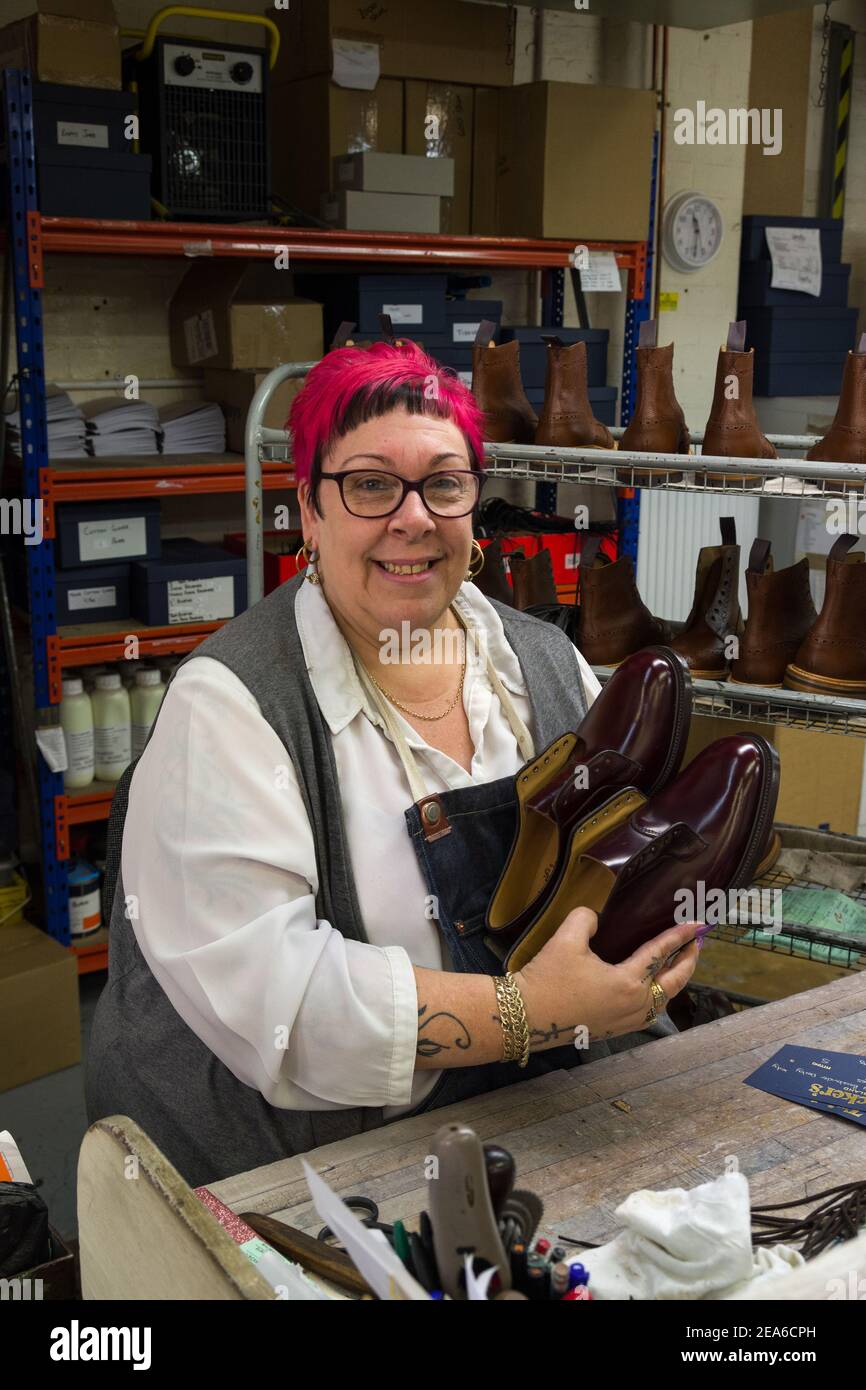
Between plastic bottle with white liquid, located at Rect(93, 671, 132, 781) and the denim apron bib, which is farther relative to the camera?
plastic bottle with white liquid, located at Rect(93, 671, 132, 781)

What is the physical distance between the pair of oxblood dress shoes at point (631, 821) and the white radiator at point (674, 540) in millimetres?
3114

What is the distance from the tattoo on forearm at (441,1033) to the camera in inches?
50.5

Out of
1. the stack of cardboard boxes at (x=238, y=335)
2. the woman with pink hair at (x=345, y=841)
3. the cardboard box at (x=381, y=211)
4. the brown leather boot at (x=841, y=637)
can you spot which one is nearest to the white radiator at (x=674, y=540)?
the cardboard box at (x=381, y=211)

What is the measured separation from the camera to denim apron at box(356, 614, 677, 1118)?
Result: 4.76 ft

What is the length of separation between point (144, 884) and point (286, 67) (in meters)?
2.97

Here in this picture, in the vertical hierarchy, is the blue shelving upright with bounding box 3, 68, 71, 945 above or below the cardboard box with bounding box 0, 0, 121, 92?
below

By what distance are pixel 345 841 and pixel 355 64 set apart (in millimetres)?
2713

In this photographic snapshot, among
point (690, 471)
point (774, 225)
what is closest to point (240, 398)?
point (690, 471)

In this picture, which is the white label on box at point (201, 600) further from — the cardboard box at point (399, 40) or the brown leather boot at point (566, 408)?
the cardboard box at point (399, 40)

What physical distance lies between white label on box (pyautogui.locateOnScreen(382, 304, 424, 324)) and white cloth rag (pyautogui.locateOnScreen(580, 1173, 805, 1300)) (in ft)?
9.42

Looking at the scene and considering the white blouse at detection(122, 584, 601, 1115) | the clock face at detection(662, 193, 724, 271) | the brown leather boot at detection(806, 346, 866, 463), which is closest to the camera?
the white blouse at detection(122, 584, 601, 1115)

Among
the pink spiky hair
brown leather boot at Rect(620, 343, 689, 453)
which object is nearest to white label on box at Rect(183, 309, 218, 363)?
brown leather boot at Rect(620, 343, 689, 453)

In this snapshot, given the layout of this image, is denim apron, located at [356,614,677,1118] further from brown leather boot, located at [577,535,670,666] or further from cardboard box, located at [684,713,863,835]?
cardboard box, located at [684,713,863,835]

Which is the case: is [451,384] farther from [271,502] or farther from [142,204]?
[271,502]
